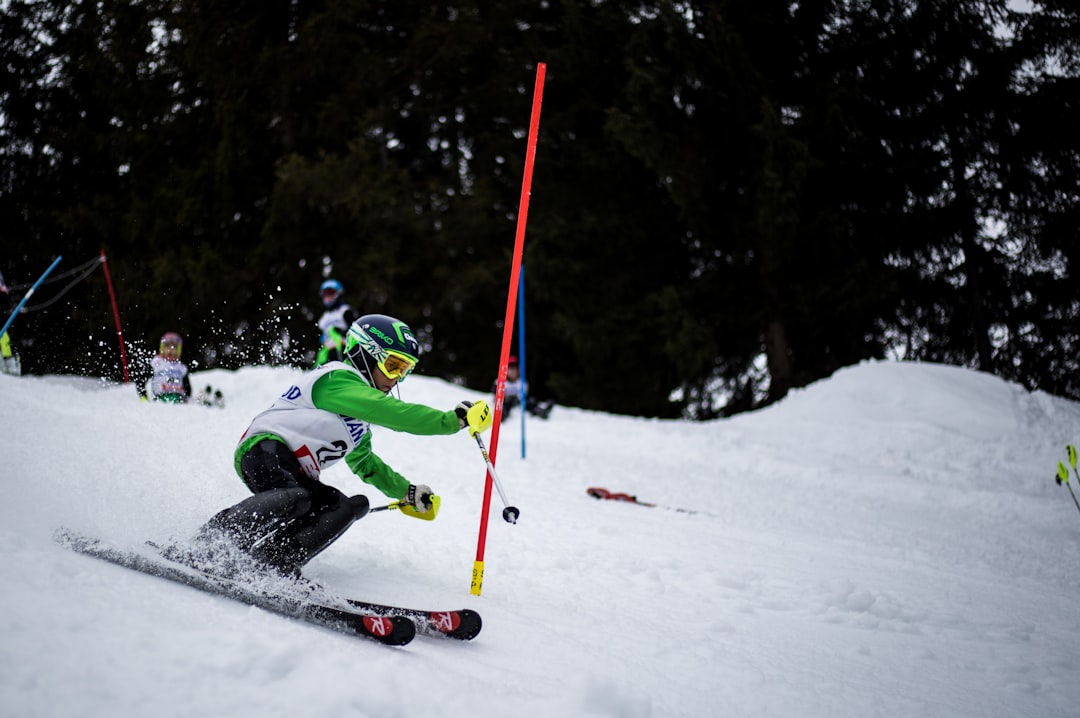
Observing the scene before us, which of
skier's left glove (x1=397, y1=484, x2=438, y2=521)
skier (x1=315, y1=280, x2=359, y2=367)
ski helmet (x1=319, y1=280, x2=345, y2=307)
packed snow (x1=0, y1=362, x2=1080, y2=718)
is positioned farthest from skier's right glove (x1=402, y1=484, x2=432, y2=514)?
ski helmet (x1=319, y1=280, x2=345, y2=307)

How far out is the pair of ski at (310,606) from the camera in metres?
2.77

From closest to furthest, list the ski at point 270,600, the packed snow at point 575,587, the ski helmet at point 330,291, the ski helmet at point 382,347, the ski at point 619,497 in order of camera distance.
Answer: the packed snow at point 575,587
the ski at point 270,600
the ski helmet at point 382,347
the ski at point 619,497
the ski helmet at point 330,291

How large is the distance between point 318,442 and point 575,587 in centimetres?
171

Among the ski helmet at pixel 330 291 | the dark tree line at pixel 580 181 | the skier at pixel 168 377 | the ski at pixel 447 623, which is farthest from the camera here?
the dark tree line at pixel 580 181

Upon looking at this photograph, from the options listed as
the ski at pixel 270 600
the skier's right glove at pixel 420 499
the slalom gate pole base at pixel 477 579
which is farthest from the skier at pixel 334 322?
the ski at pixel 270 600

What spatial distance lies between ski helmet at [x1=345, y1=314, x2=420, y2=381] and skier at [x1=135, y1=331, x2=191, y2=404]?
22.2ft

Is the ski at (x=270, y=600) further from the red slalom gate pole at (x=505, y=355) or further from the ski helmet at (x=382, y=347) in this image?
the ski helmet at (x=382, y=347)

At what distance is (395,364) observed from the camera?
3.61 metres

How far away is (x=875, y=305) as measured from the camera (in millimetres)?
15148

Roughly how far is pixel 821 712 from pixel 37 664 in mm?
2721

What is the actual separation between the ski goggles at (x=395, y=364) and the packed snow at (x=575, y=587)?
1099 mm

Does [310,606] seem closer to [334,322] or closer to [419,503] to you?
[419,503]

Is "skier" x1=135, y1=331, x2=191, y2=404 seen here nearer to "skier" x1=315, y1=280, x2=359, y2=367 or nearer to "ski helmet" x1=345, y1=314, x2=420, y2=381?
"skier" x1=315, y1=280, x2=359, y2=367

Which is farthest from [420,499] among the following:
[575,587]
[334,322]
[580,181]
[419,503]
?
[580,181]
